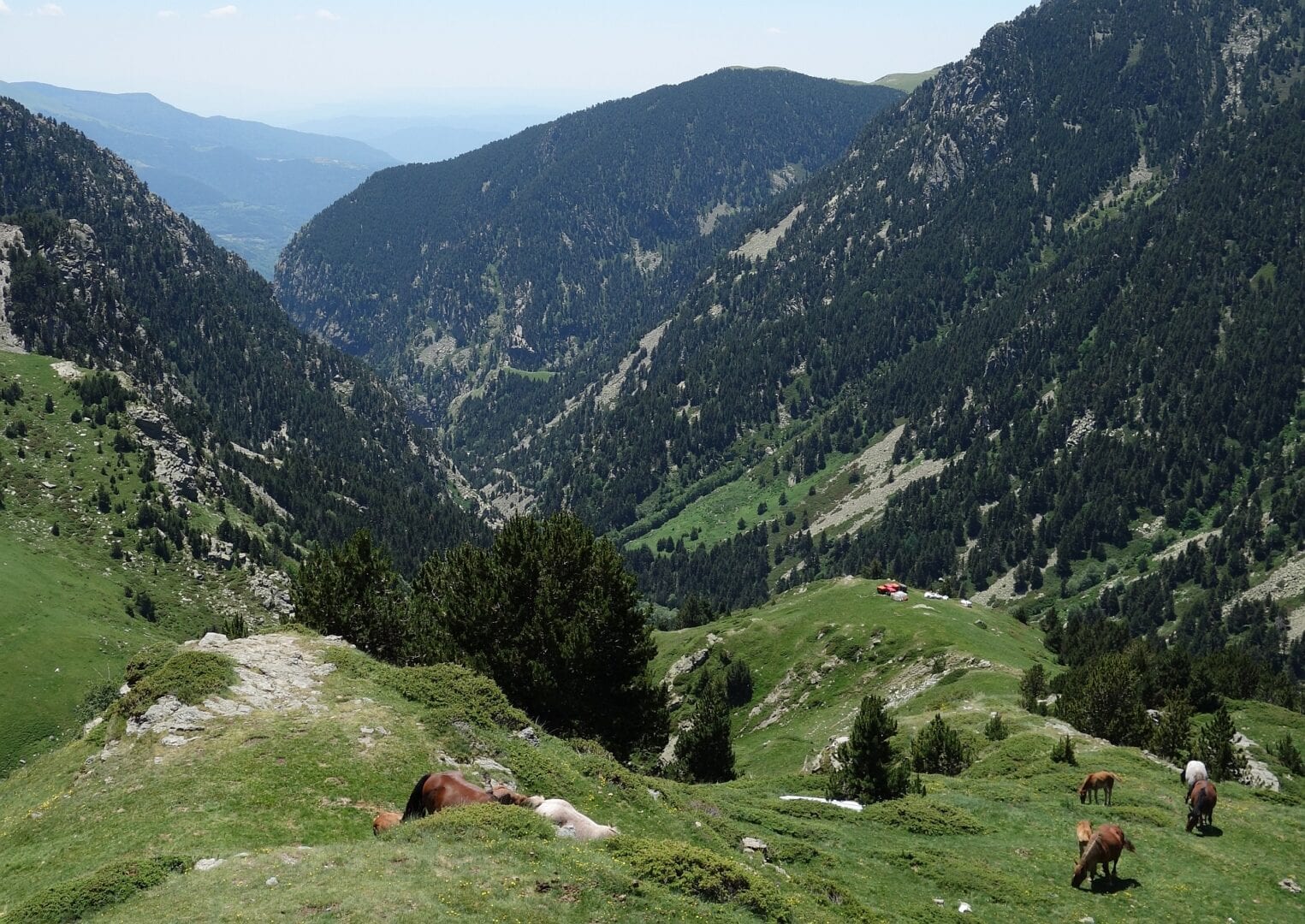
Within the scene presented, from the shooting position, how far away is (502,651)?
59781mm

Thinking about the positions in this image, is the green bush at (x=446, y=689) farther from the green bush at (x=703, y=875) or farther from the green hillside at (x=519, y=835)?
the green bush at (x=703, y=875)

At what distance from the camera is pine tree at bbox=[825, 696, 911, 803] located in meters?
51.2

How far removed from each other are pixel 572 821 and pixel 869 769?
27.7m

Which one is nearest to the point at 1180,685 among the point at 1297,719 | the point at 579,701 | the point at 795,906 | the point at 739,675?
the point at 1297,719

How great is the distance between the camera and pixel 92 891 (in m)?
24.2

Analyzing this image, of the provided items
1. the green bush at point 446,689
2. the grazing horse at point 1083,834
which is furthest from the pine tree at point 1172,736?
the green bush at point 446,689

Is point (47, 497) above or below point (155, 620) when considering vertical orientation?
above

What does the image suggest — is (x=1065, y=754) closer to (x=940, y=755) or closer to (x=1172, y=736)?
(x=940, y=755)

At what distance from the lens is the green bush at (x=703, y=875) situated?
2630 cm

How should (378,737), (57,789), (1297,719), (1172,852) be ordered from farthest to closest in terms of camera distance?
(1297,719) < (1172,852) < (378,737) < (57,789)

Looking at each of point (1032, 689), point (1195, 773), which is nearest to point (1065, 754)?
point (1195, 773)

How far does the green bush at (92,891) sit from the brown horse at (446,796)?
24.8 feet

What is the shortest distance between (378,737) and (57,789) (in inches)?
480

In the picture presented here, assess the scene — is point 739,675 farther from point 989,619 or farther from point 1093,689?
point 1093,689
